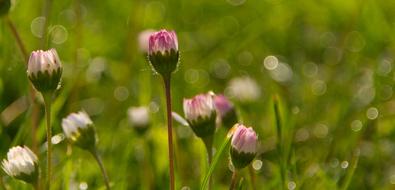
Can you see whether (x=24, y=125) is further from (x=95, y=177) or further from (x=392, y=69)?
(x=392, y=69)

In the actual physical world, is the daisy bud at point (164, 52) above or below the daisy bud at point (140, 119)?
above

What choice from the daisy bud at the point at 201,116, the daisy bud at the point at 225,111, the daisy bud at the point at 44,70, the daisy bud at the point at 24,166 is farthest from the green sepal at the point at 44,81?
the daisy bud at the point at 225,111

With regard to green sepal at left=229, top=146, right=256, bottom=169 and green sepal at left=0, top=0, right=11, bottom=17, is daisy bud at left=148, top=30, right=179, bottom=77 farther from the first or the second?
green sepal at left=0, top=0, right=11, bottom=17

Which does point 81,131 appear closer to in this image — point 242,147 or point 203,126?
point 203,126

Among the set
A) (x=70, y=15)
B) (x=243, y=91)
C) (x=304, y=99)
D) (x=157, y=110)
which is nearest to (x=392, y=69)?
(x=304, y=99)

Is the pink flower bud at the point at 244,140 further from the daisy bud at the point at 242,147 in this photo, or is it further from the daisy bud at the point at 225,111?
the daisy bud at the point at 225,111

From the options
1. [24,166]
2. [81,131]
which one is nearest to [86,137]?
[81,131]

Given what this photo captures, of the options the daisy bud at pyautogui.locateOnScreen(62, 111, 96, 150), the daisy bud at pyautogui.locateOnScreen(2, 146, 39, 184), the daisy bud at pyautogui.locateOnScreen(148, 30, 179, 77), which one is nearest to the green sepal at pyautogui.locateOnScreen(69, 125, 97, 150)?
the daisy bud at pyautogui.locateOnScreen(62, 111, 96, 150)
